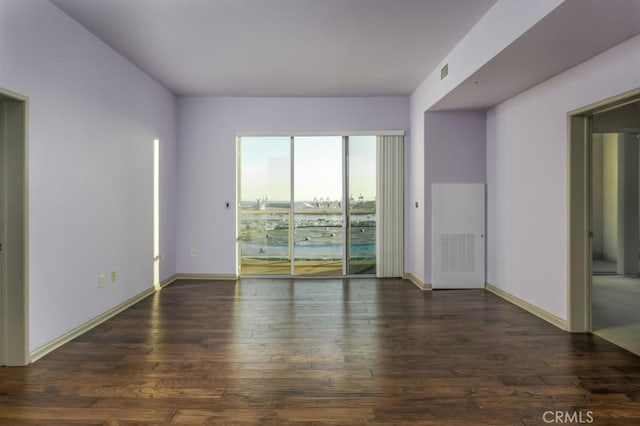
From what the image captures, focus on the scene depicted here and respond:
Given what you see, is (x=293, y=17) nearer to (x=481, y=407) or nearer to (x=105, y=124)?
(x=105, y=124)

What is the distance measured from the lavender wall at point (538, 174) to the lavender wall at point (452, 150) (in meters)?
0.14

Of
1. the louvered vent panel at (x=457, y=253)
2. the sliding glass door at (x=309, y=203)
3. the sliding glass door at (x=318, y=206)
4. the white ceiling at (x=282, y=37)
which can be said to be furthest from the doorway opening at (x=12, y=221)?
the louvered vent panel at (x=457, y=253)

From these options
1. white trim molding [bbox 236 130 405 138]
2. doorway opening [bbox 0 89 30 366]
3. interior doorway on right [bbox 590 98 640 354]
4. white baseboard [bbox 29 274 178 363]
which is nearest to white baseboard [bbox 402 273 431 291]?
white trim molding [bbox 236 130 405 138]

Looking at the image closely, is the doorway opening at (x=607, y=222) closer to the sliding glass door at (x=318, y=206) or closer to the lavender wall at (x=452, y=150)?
the lavender wall at (x=452, y=150)

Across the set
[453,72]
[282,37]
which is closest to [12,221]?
[282,37]

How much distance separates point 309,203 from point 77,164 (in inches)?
132

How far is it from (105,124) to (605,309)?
5.51 m

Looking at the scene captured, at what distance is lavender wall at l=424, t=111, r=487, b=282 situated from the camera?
17.9ft

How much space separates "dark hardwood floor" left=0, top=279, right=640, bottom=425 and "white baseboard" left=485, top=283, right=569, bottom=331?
0.10 meters

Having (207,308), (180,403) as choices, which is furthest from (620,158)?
(180,403)

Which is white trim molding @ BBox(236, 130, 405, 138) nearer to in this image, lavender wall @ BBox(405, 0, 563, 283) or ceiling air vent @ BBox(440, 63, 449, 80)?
lavender wall @ BBox(405, 0, 563, 283)

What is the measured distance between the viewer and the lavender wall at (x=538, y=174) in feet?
10.9

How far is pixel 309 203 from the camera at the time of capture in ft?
20.7

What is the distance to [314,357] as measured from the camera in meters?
3.09
